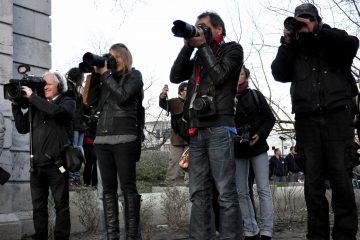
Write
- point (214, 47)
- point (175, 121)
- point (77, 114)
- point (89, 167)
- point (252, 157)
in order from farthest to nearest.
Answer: point (89, 167)
point (77, 114)
point (175, 121)
point (252, 157)
point (214, 47)

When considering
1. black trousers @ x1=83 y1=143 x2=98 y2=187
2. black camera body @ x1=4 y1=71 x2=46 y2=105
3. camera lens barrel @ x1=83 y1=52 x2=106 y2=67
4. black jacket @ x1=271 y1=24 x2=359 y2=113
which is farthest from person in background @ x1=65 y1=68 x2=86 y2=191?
black jacket @ x1=271 y1=24 x2=359 y2=113

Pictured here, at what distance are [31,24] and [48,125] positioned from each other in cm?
240

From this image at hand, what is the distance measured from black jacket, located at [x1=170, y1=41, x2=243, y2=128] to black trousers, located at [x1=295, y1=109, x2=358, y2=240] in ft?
2.28

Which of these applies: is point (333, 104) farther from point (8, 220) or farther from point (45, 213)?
point (8, 220)

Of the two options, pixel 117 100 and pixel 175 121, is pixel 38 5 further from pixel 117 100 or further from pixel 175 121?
pixel 117 100

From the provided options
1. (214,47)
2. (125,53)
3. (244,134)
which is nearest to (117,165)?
(125,53)

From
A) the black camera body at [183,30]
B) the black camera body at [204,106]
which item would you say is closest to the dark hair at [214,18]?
the black camera body at [183,30]

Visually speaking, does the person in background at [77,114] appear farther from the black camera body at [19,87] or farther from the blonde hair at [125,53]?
the blonde hair at [125,53]

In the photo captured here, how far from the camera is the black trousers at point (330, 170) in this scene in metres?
4.25

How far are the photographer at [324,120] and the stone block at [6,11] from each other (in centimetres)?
403

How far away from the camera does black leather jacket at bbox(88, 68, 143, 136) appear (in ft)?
17.2

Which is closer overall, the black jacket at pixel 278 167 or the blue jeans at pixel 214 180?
the blue jeans at pixel 214 180

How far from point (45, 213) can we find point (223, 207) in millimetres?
2184

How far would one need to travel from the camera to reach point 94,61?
16.9ft
